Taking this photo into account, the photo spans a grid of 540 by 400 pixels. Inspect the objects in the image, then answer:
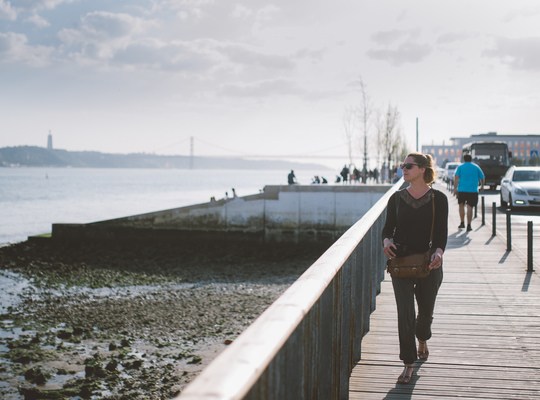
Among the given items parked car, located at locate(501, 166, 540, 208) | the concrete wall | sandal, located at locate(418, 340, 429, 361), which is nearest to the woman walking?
sandal, located at locate(418, 340, 429, 361)

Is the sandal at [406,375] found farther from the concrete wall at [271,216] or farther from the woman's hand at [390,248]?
→ the concrete wall at [271,216]

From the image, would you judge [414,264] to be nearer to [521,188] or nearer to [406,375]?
[406,375]

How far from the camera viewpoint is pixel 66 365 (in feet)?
42.0

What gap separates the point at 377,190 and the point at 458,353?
30714 mm

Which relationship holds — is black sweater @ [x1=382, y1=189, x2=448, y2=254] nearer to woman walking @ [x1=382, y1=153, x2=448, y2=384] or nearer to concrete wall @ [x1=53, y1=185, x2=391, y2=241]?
woman walking @ [x1=382, y1=153, x2=448, y2=384]

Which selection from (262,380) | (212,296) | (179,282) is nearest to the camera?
(262,380)

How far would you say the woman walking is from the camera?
15.7 ft

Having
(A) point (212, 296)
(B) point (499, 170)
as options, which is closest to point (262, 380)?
(A) point (212, 296)

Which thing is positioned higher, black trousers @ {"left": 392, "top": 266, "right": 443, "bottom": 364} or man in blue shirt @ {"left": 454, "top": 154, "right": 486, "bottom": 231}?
man in blue shirt @ {"left": 454, "top": 154, "right": 486, "bottom": 231}

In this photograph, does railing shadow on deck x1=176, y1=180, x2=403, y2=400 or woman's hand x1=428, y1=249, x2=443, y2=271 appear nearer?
railing shadow on deck x1=176, y1=180, x2=403, y2=400

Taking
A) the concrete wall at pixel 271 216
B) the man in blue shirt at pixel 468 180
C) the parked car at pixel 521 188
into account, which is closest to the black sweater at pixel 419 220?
the man in blue shirt at pixel 468 180

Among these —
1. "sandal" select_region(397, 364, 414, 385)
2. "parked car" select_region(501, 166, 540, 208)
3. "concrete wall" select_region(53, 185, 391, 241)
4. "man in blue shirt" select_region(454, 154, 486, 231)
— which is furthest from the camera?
"concrete wall" select_region(53, 185, 391, 241)

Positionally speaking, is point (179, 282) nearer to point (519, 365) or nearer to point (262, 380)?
point (519, 365)

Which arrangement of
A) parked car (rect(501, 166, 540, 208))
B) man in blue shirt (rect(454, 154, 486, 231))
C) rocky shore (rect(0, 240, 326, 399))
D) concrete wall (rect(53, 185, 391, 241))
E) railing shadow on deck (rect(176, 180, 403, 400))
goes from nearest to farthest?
railing shadow on deck (rect(176, 180, 403, 400)), rocky shore (rect(0, 240, 326, 399)), man in blue shirt (rect(454, 154, 486, 231)), parked car (rect(501, 166, 540, 208)), concrete wall (rect(53, 185, 391, 241))
